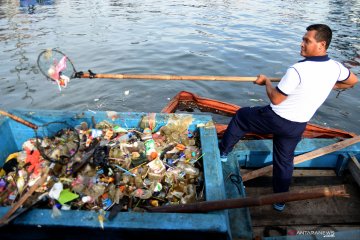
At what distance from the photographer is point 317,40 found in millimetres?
3285

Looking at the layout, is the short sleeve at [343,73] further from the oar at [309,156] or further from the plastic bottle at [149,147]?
the plastic bottle at [149,147]

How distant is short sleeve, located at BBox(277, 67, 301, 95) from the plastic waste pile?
1.50 meters

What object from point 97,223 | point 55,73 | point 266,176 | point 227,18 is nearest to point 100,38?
point 227,18

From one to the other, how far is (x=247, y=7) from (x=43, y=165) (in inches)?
993

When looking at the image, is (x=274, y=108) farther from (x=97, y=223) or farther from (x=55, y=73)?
(x=55, y=73)

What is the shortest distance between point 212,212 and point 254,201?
1.47 feet

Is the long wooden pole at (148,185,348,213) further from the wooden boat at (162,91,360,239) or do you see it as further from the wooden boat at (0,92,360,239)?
the wooden boat at (162,91,360,239)

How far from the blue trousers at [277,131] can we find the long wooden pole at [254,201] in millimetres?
1108

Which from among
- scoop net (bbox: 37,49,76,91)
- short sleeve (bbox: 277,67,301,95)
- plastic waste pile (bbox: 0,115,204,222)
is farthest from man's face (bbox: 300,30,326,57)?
scoop net (bbox: 37,49,76,91)

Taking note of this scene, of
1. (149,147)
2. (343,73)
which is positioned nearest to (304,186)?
(343,73)

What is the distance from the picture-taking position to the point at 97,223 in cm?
274

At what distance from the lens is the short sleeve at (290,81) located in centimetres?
321

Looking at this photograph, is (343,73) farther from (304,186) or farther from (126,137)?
(126,137)

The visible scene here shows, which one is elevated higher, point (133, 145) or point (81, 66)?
point (133, 145)
